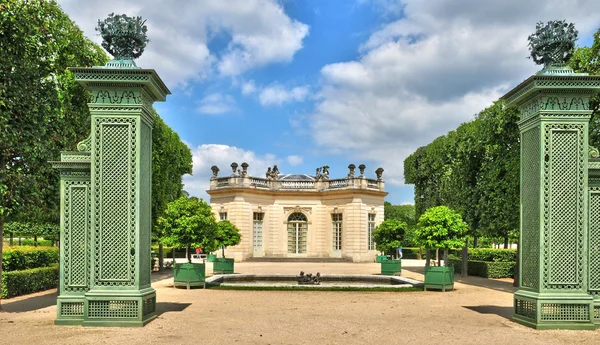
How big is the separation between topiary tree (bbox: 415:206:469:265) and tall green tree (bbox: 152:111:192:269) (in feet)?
36.3

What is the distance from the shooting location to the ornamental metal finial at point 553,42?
9.38m

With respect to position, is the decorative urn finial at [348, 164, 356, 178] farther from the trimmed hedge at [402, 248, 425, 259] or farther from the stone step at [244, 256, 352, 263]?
the trimmed hedge at [402, 248, 425, 259]

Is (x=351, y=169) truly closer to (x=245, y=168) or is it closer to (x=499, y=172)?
(x=245, y=168)

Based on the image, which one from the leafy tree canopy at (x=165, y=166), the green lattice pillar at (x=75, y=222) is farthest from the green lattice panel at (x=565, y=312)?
the leafy tree canopy at (x=165, y=166)

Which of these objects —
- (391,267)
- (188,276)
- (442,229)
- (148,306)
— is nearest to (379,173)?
(391,267)

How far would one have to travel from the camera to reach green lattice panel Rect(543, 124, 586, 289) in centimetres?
909

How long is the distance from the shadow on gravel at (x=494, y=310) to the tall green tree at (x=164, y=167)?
44.7 ft

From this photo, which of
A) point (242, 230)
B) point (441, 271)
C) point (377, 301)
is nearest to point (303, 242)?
point (242, 230)

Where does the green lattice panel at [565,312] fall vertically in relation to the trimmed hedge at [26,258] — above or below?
above

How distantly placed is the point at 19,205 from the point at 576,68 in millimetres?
16256

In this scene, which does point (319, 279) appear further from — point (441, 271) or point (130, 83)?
point (130, 83)

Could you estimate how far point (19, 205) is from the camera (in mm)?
11258

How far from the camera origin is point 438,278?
51.9 feet

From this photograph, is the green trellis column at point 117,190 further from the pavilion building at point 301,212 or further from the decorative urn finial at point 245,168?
the decorative urn finial at point 245,168
